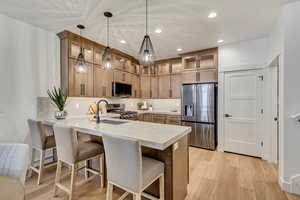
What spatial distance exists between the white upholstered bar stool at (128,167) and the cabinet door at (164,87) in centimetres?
364

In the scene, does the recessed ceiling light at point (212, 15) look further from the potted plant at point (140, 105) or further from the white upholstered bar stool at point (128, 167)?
the potted plant at point (140, 105)

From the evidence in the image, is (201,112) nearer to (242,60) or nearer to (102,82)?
(242,60)

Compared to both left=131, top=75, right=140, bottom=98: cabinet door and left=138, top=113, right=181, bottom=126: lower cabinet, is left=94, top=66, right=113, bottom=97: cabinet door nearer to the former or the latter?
left=131, top=75, right=140, bottom=98: cabinet door

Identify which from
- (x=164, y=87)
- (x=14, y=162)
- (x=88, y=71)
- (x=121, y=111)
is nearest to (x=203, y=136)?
(x=164, y=87)

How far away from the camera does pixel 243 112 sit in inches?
135

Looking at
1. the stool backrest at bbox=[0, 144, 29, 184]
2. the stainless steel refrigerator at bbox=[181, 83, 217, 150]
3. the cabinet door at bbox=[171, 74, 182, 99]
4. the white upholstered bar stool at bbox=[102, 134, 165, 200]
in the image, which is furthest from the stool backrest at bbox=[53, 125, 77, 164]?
the cabinet door at bbox=[171, 74, 182, 99]

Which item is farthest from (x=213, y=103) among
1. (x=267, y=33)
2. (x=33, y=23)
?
(x=33, y=23)

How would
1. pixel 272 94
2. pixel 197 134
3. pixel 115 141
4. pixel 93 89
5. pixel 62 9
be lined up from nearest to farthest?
pixel 115 141 → pixel 62 9 → pixel 272 94 → pixel 93 89 → pixel 197 134

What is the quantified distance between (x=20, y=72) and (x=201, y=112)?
419 centimetres

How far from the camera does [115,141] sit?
1.27m

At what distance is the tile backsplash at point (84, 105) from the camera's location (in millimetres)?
2908

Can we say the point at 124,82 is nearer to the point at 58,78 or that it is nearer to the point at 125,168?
the point at 58,78

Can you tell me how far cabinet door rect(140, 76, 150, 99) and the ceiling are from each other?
6.79 feet

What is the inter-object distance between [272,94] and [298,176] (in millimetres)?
1653
